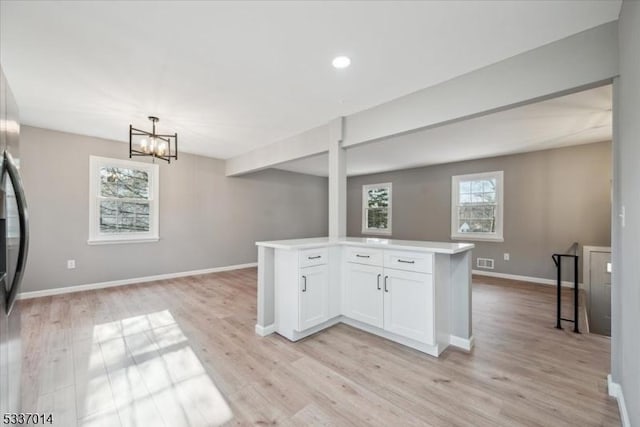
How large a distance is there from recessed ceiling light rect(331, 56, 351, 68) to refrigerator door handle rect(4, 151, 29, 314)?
85.9 inches

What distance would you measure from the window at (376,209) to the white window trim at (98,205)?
5.17 meters

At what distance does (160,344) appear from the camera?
2580mm

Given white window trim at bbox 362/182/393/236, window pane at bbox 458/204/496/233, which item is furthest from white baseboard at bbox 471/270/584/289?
white window trim at bbox 362/182/393/236

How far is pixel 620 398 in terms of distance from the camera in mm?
1740

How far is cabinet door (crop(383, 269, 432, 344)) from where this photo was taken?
2.38m

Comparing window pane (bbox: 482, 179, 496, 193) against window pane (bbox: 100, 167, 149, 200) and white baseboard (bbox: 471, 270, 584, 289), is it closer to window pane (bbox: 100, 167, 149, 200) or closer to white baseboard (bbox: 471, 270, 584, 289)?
Result: white baseboard (bbox: 471, 270, 584, 289)

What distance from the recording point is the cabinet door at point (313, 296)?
2682 mm

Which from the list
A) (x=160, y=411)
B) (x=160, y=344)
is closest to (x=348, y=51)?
(x=160, y=411)

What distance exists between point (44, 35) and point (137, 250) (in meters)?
3.78

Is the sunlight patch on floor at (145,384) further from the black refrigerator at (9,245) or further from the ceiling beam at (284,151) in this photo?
the ceiling beam at (284,151)

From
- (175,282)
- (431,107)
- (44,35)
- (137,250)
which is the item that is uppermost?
(44,35)

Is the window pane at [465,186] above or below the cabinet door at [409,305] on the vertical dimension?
above

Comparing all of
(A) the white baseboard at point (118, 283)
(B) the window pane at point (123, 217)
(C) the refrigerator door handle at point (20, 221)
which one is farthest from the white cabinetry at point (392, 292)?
(B) the window pane at point (123, 217)

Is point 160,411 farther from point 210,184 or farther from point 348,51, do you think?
point 210,184
